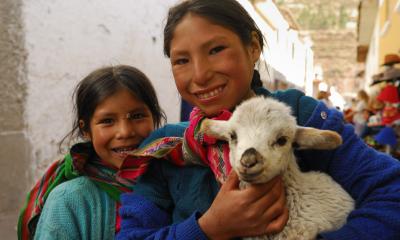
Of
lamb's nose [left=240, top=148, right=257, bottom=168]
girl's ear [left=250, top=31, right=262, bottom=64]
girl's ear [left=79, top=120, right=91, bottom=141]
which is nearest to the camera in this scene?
lamb's nose [left=240, top=148, right=257, bottom=168]

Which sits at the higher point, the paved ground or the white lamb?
the white lamb

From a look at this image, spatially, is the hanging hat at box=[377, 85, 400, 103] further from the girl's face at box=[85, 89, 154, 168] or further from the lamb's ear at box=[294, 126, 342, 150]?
the lamb's ear at box=[294, 126, 342, 150]

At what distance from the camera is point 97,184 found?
2066mm

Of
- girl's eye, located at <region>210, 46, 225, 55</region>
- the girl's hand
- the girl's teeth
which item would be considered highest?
girl's eye, located at <region>210, 46, 225, 55</region>

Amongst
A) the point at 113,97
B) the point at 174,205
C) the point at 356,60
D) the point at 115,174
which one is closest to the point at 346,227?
the point at 174,205

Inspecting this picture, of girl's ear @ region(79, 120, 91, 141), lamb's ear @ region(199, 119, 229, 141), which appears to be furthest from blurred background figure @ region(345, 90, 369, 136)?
lamb's ear @ region(199, 119, 229, 141)

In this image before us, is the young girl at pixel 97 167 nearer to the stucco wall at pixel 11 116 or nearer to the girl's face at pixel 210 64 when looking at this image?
the girl's face at pixel 210 64

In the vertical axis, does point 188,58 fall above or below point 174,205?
above

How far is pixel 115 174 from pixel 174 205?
0.51 metres

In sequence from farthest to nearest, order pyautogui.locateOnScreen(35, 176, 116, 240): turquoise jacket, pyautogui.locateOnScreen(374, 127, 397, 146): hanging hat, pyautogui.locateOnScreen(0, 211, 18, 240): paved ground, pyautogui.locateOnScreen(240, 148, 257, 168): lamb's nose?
pyautogui.locateOnScreen(374, 127, 397, 146): hanging hat, pyautogui.locateOnScreen(0, 211, 18, 240): paved ground, pyautogui.locateOnScreen(35, 176, 116, 240): turquoise jacket, pyautogui.locateOnScreen(240, 148, 257, 168): lamb's nose

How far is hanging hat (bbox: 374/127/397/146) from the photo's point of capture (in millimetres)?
5246

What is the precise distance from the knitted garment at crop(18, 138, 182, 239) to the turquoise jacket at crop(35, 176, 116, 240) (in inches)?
2.4

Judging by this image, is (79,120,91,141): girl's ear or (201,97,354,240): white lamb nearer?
(201,97,354,240): white lamb

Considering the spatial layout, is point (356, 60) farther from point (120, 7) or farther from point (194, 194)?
point (194, 194)
